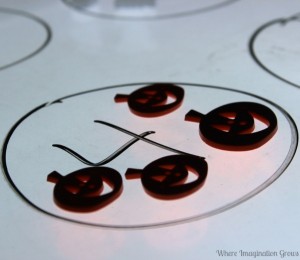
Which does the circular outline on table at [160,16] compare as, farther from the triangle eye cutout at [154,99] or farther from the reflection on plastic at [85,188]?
the reflection on plastic at [85,188]

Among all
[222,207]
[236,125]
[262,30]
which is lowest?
[222,207]

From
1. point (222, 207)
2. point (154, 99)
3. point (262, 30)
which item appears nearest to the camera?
point (222, 207)

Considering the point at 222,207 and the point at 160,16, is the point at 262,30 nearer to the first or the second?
the point at 160,16

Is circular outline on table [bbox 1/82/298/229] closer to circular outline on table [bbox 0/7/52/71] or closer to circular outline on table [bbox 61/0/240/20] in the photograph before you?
circular outline on table [bbox 0/7/52/71]

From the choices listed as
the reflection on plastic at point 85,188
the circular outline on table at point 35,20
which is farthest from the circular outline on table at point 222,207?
the circular outline on table at point 35,20

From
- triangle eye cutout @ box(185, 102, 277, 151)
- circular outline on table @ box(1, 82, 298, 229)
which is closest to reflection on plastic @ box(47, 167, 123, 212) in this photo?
circular outline on table @ box(1, 82, 298, 229)

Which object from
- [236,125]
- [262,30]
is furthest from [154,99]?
[262,30]
